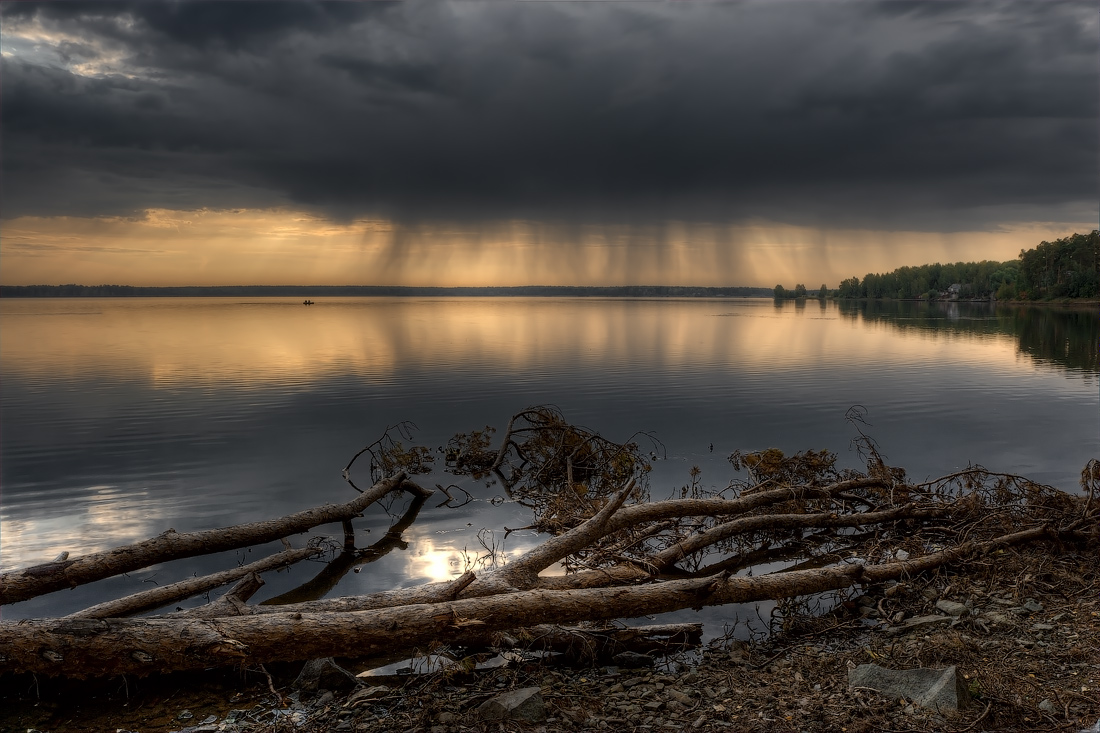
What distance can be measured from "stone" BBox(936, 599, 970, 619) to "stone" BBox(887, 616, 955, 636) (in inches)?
7.1

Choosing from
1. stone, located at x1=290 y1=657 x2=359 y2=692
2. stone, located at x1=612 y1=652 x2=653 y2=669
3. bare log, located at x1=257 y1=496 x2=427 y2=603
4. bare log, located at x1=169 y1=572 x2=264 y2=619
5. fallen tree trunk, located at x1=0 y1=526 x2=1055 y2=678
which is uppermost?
fallen tree trunk, located at x1=0 y1=526 x2=1055 y2=678

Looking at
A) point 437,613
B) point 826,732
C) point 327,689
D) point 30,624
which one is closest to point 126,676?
point 30,624

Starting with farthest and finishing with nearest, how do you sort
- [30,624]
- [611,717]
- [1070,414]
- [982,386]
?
[982,386], [1070,414], [30,624], [611,717]

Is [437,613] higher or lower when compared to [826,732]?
higher

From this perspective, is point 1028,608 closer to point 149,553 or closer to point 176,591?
point 176,591

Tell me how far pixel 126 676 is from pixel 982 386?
36540 mm

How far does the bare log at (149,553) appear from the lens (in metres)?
8.02

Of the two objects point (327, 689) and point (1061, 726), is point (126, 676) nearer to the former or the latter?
point (327, 689)

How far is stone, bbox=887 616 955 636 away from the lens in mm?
7453

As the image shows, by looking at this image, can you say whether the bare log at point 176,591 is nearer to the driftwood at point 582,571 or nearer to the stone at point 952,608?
the driftwood at point 582,571

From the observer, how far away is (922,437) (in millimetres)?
21484

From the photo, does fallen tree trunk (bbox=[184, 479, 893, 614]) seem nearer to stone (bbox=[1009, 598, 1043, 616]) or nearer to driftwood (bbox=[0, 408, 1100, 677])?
driftwood (bbox=[0, 408, 1100, 677])

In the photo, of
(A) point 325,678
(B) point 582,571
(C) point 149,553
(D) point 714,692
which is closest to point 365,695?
(A) point 325,678

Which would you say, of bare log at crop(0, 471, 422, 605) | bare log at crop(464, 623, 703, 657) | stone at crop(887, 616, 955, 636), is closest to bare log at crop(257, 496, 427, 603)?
bare log at crop(0, 471, 422, 605)
